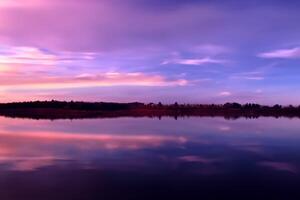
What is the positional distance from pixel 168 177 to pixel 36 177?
14.9 ft

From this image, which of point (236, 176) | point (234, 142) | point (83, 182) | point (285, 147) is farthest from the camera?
point (234, 142)

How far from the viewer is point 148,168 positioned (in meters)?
17.7

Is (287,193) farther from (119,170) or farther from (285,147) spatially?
(285,147)

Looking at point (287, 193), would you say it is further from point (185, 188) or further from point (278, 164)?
point (278, 164)

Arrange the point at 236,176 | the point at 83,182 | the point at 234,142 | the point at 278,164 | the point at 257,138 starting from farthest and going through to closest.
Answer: the point at 257,138 → the point at 234,142 → the point at 278,164 → the point at 236,176 → the point at 83,182

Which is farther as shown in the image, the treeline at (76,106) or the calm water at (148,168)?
the treeline at (76,106)

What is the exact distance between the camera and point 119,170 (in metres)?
17.2

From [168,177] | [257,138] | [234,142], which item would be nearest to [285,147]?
[234,142]

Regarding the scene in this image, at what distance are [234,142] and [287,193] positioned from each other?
13605 millimetres

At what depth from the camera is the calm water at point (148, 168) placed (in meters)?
13.6

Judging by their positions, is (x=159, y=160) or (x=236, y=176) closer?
(x=236, y=176)

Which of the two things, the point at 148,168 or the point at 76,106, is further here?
the point at 76,106

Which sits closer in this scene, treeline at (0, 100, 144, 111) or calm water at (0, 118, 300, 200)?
calm water at (0, 118, 300, 200)

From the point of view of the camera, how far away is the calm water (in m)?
13.6
